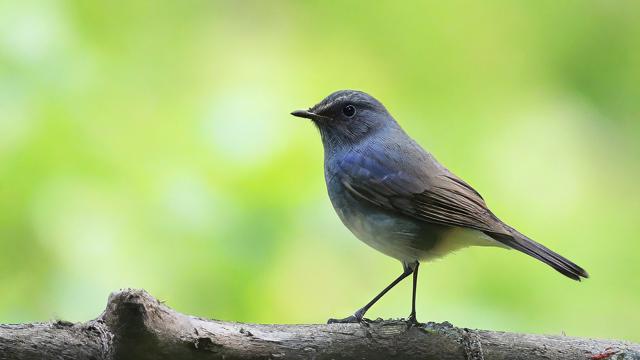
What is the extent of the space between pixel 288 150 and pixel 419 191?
752 millimetres

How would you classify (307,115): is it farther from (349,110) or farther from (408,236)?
(408,236)

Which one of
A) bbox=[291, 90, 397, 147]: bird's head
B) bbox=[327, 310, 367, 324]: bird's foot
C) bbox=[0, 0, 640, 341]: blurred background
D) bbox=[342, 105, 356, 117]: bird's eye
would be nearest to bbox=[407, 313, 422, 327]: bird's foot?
bbox=[327, 310, 367, 324]: bird's foot

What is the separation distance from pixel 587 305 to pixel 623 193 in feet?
2.67

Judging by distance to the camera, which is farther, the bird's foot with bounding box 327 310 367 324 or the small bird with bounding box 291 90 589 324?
the small bird with bounding box 291 90 589 324

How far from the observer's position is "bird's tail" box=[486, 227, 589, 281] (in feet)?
10.5

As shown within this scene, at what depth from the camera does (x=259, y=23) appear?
487 cm

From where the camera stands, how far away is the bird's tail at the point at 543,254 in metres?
3.19

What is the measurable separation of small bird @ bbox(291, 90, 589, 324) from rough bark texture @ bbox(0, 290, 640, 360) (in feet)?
0.53

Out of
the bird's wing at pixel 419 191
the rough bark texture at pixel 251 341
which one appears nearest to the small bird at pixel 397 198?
the bird's wing at pixel 419 191

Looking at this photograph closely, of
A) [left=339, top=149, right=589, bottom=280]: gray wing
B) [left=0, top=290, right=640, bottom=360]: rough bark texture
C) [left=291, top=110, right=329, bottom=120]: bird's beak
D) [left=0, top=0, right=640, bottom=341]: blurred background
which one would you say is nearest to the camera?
[left=0, top=290, right=640, bottom=360]: rough bark texture

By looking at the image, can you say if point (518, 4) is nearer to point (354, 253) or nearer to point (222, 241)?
point (354, 253)

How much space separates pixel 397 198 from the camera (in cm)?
365

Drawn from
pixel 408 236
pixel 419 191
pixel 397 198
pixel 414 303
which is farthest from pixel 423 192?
pixel 414 303

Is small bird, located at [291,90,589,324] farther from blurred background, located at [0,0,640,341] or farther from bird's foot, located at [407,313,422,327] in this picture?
blurred background, located at [0,0,640,341]
